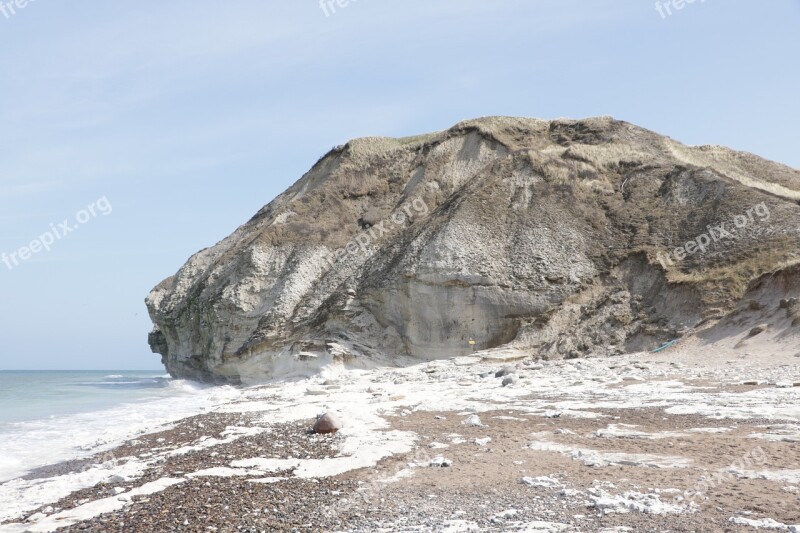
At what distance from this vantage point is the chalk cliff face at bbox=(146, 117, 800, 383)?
2553 cm

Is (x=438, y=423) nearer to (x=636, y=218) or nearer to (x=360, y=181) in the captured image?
(x=636, y=218)

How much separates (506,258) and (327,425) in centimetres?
1828

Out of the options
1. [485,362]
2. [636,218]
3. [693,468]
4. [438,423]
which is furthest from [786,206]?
[693,468]

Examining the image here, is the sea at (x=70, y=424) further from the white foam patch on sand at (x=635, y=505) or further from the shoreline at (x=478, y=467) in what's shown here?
the white foam patch on sand at (x=635, y=505)

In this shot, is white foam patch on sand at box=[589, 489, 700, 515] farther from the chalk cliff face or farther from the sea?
the chalk cliff face

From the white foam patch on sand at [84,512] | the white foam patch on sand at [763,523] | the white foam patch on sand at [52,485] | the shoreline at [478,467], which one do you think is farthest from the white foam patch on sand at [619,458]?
the white foam patch on sand at [52,485]

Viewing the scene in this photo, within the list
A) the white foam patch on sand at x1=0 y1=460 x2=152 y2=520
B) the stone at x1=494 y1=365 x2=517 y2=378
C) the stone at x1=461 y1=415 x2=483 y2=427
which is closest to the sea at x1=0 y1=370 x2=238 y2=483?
the white foam patch on sand at x1=0 y1=460 x2=152 y2=520

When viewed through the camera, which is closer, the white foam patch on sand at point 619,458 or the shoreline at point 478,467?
the shoreline at point 478,467

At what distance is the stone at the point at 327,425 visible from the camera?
445 inches

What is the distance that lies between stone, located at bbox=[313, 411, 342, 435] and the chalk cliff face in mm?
14535

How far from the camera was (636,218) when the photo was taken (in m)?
29.5

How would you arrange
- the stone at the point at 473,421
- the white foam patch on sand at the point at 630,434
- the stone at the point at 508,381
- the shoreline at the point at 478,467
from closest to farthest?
the shoreline at the point at 478,467, the white foam patch on sand at the point at 630,434, the stone at the point at 473,421, the stone at the point at 508,381

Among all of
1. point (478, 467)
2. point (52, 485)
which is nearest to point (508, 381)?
point (478, 467)

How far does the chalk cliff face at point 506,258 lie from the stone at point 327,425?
47.7 ft
